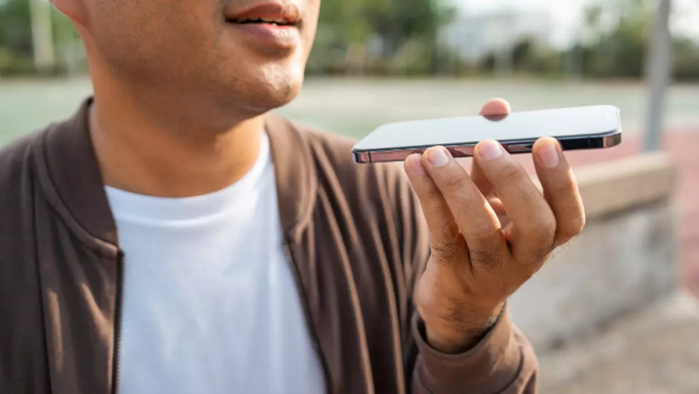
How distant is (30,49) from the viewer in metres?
44.9

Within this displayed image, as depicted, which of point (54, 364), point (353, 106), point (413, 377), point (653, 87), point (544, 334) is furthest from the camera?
point (353, 106)

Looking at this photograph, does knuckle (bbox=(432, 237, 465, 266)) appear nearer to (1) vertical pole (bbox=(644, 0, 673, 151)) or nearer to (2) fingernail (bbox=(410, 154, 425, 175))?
(2) fingernail (bbox=(410, 154, 425, 175))

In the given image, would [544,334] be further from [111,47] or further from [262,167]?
[111,47]

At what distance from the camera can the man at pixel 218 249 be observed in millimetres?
1411

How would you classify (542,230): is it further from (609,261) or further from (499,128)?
(609,261)

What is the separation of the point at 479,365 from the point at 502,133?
0.51 m

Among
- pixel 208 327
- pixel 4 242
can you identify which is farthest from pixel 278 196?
pixel 4 242

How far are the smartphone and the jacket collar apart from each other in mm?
336

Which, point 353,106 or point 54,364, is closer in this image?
point 54,364

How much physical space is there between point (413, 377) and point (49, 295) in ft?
2.83

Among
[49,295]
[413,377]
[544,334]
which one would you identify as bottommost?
[544,334]

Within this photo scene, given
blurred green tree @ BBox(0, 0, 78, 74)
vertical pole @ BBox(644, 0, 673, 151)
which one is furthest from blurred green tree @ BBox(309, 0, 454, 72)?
vertical pole @ BBox(644, 0, 673, 151)

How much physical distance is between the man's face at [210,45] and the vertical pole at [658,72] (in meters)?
4.15

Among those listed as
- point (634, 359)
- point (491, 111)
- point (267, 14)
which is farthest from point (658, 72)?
point (267, 14)
